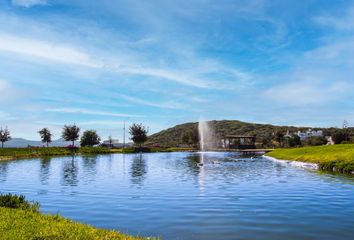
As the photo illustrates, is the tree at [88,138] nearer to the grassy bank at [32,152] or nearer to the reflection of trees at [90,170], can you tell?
the grassy bank at [32,152]

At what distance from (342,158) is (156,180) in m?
22.7

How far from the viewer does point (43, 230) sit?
1283cm

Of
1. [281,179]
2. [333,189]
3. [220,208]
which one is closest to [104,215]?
[220,208]

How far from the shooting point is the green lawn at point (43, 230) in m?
12.0

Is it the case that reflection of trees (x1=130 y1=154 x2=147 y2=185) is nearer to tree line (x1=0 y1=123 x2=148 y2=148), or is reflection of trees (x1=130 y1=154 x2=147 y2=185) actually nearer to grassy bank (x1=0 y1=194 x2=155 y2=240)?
grassy bank (x1=0 y1=194 x2=155 y2=240)

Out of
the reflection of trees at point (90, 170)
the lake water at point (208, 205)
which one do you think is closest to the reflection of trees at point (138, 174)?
the lake water at point (208, 205)

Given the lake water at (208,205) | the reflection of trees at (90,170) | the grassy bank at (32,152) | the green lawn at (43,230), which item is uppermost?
the grassy bank at (32,152)

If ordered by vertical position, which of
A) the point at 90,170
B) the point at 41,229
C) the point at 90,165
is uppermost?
the point at 90,165

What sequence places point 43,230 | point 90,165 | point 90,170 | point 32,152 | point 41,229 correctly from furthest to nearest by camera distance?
point 32,152, point 90,165, point 90,170, point 41,229, point 43,230

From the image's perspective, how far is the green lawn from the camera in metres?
12.0

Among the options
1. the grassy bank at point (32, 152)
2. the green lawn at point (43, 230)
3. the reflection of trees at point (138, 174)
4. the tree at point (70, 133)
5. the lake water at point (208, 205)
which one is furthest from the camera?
the tree at point (70, 133)

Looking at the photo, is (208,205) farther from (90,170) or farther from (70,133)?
(70,133)

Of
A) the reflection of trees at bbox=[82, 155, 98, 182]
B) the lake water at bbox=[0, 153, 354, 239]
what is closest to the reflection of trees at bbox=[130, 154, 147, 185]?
the lake water at bbox=[0, 153, 354, 239]

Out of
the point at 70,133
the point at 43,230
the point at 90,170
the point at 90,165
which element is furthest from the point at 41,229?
the point at 70,133
